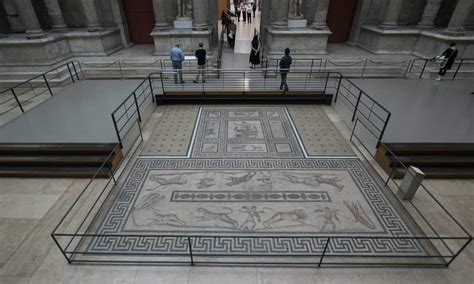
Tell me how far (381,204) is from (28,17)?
12.2 meters

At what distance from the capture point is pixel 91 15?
9680mm

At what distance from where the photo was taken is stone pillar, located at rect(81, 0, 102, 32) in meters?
9.54

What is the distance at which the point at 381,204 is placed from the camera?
160 inches

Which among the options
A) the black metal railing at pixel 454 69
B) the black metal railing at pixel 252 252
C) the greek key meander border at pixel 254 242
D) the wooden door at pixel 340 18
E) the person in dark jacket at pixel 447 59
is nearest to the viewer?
the black metal railing at pixel 252 252

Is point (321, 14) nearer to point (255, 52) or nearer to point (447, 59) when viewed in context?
point (255, 52)

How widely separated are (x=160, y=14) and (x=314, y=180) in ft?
29.7

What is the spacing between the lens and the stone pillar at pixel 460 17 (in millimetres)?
8570

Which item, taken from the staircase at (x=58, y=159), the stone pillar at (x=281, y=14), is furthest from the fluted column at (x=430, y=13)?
the staircase at (x=58, y=159)

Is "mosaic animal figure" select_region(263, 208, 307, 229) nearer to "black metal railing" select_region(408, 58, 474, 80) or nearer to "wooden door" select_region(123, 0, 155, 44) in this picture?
"black metal railing" select_region(408, 58, 474, 80)

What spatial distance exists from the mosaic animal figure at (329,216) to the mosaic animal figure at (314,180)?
0.60m

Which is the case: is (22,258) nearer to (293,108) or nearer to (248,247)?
(248,247)

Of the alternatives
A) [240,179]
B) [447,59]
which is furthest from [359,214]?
[447,59]

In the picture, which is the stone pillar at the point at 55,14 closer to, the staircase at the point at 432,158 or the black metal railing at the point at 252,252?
the black metal railing at the point at 252,252

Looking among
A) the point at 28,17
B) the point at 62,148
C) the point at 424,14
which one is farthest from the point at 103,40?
the point at 424,14
